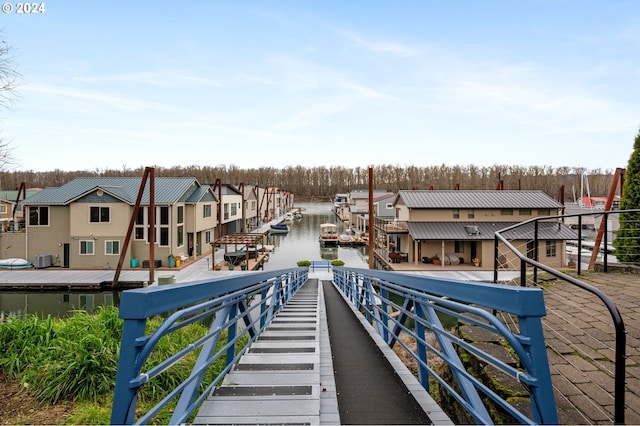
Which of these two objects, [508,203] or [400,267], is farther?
[508,203]

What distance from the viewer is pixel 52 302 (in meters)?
16.1

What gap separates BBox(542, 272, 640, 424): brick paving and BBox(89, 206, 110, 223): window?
81.1 feet

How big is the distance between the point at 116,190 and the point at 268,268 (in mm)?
11524

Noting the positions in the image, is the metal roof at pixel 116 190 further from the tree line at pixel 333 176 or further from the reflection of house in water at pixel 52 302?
the tree line at pixel 333 176

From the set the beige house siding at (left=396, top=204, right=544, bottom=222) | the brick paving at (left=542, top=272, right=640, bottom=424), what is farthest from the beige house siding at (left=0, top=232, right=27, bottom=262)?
the brick paving at (left=542, top=272, right=640, bottom=424)

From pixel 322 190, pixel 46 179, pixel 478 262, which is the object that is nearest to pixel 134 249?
pixel 478 262

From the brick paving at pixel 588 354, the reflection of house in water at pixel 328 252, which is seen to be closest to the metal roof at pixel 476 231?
the reflection of house in water at pixel 328 252

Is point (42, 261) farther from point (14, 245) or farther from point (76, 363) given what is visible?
point (76, 363)

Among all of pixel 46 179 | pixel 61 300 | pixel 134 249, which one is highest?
pixel 46 179

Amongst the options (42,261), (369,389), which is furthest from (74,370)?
(42,261)

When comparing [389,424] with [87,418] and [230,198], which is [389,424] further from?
[230,198]

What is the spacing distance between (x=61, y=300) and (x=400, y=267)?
18181mm

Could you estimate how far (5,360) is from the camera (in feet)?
18.1

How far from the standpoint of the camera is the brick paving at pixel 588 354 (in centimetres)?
268
